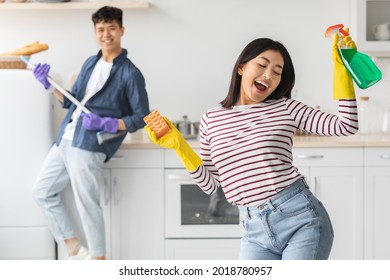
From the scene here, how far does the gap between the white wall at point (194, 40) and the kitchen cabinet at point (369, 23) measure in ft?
0.42

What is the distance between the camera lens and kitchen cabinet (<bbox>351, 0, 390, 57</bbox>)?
11.2 feet

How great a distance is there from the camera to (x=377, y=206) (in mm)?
3215

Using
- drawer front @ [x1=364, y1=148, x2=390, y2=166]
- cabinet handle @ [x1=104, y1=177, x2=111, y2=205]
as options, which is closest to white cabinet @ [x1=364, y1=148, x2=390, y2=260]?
drawer front @ [x1=364, y1=148, x2=390, y2=166]

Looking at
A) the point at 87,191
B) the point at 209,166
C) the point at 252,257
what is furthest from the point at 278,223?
the point at 87,191

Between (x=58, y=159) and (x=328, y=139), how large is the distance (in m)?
1.21

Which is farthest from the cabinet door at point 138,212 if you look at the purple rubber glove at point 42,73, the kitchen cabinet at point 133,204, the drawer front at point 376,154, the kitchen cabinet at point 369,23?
the kitchen cabinet at point 369,23

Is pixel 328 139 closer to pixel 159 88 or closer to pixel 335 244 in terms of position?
pixel 335 244

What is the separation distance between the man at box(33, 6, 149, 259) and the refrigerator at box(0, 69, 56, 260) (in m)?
0.10

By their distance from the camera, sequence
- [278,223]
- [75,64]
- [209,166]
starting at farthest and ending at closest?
[75,64] → [209,166] → [278,223]

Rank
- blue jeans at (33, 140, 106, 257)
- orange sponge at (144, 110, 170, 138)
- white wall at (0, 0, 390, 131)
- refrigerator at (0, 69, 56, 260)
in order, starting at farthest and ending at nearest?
1. white wall at (0, 0, 390, 131)
2. refrigerator at (0, 69, 56, 260)
3. blue jeans at (33, 140, 106, 257)
4. orange sponge at (144, 110, 170, 138)

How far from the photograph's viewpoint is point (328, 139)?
3316 mm

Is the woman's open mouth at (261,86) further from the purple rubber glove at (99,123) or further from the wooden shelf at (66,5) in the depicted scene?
the wooden shelf at (66,5)

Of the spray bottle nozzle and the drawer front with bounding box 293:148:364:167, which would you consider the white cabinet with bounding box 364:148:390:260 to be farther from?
the spray bottle nozzle

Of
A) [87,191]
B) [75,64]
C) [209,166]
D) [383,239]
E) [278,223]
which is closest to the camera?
[278,223]
